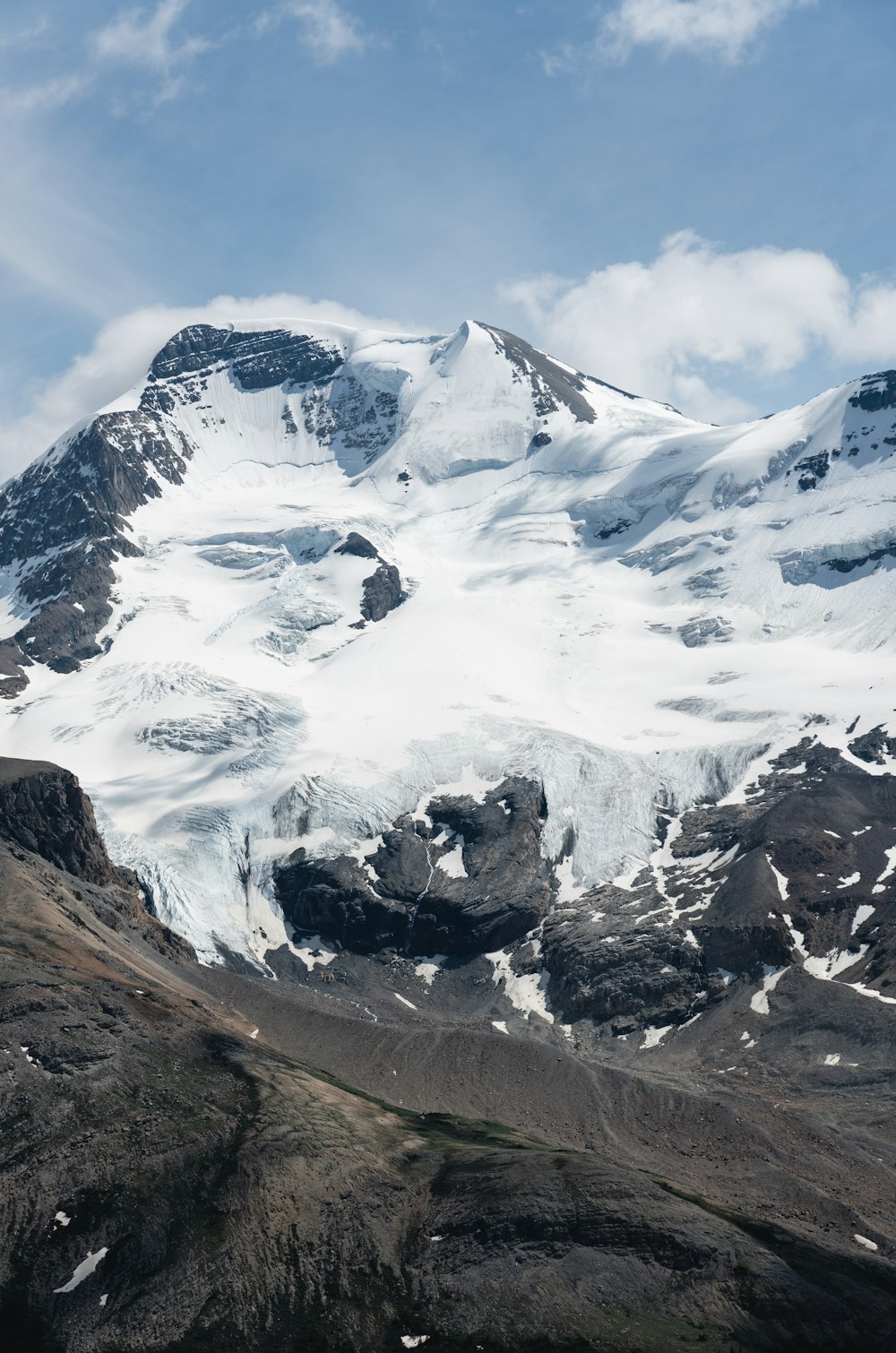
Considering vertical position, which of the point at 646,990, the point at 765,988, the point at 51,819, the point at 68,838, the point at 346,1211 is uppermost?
the point at 51,819

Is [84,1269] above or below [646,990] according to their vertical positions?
above

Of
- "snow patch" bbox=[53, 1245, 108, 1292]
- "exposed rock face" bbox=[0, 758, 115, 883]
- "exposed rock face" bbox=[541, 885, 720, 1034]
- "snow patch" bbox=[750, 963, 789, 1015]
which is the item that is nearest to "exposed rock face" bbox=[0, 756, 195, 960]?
"exposed rock face" bbox=[0, 758, 115, 883]

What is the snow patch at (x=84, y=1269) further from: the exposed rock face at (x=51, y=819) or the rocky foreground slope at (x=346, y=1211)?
the exposed rock face at (x=51, y=819)

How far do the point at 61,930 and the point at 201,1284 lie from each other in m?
58.0

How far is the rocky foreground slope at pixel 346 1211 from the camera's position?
86188 millimetres

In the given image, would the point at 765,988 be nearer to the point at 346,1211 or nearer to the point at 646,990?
the point at 646,990

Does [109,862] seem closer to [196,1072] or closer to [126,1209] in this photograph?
[196,1072]

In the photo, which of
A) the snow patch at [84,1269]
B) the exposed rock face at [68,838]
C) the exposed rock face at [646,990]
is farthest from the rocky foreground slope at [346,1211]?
the exposed rock face at [646,990]

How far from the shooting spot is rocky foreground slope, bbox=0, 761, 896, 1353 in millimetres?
86188

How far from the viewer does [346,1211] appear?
96.7 metres

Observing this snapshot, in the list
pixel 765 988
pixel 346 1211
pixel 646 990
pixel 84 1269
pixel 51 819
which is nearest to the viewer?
pixel 84 1269

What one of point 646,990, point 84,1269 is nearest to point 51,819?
point 646,990

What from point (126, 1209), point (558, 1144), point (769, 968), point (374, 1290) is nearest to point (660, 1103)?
point (558, 1144)

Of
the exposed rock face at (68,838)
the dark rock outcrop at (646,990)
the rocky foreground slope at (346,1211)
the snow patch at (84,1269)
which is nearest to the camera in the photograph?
the snow patch at (84,1269)
